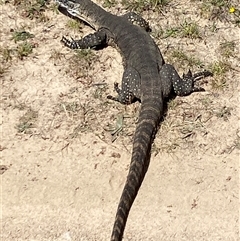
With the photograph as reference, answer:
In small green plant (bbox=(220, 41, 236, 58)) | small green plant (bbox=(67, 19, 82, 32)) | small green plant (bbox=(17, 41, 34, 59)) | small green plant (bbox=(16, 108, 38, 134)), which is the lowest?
small green plant (bbox=(16, 108, 38, 134))

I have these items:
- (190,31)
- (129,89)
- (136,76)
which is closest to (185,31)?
(190,31)

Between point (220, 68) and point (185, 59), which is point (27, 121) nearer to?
point (185, 59)

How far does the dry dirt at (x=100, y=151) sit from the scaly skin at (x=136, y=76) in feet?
0.53

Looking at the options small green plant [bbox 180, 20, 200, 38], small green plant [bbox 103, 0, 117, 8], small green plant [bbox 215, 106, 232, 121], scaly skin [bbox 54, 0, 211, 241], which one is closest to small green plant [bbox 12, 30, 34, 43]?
scaly skin [bbox 54, 0, 211, 241]

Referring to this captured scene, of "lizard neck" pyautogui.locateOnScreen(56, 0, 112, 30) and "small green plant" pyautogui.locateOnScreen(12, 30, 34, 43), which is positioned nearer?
"small green plant" pyautogui.locateOnScreen(12, 30, 34, 43)

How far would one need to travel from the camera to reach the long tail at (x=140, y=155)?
5.93m

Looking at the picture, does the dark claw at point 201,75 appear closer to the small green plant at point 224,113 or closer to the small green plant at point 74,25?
the small green plant at point 224,113

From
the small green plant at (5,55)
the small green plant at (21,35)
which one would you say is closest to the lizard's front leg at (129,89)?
the small green plant at (5,55)

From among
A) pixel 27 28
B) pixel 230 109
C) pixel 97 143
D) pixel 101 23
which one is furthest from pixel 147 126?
pixel 27 28

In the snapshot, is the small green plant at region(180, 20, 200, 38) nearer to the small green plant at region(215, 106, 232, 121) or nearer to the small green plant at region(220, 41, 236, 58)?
the small green plant at region(220, 41, 236, 58)

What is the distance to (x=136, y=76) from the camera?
725 centimetres

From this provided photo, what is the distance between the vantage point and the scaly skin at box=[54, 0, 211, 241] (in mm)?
6282

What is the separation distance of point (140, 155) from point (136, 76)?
4.40ft

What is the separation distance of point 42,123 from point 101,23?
2052 millimetres
